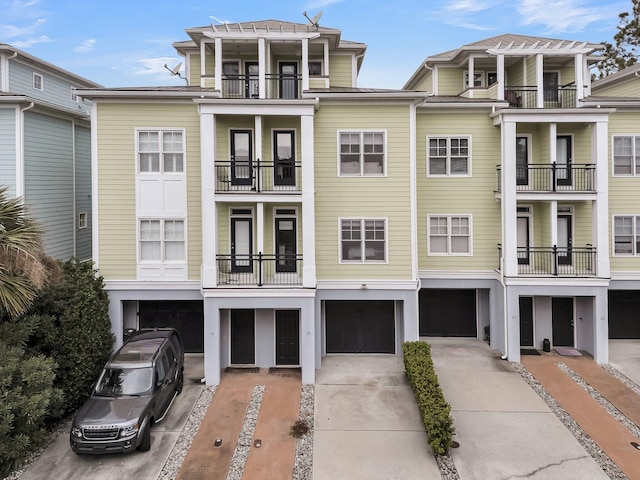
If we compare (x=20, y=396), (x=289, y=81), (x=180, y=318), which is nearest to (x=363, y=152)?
(x=289, y=81)

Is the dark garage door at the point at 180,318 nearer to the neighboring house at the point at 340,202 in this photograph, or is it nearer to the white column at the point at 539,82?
the neighboring house at the point at 340,202

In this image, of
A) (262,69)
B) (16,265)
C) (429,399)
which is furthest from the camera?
(262,69)

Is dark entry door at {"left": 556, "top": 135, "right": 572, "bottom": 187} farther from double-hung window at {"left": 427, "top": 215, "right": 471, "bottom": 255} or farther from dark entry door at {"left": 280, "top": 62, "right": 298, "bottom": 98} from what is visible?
dark entry door at {"left": 280, "top": 62, "right": 298, "bottom": 98}

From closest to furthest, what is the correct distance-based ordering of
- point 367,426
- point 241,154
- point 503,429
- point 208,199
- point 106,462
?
point 106,462 → point 503,429 → point 367,426 → point 208,199 → point 241,154

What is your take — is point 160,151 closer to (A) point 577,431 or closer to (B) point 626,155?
(A) point 577,431

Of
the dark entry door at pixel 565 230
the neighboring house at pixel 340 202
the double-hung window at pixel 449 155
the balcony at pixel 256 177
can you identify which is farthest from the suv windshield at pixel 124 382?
the dark entry door at pixel 565 230

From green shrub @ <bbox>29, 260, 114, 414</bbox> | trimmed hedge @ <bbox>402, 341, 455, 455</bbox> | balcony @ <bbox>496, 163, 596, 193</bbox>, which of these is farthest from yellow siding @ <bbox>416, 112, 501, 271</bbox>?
green shrub @ <bbox>29, 260, 114, 414</bbox>
